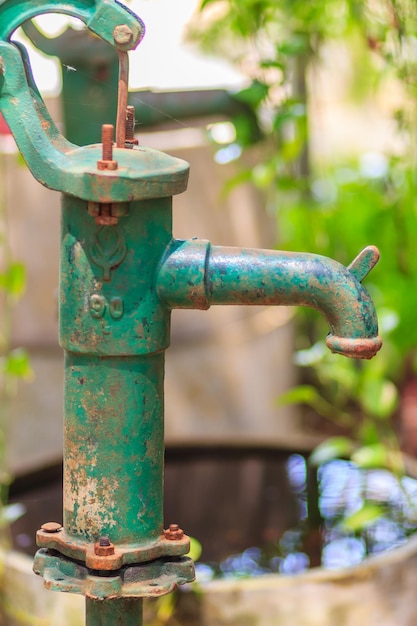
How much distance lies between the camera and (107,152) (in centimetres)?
93

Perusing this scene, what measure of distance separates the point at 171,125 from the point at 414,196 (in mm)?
555

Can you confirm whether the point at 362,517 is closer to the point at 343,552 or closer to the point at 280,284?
the point at 343,552

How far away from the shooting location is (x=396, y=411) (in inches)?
118

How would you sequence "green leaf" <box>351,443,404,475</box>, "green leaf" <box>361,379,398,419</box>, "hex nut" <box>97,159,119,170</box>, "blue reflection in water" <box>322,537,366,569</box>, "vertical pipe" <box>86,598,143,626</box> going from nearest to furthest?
"hex nut" <box>97,159,119,170</box> → "vertical pipe" <box>86,598,143,626</box> → "blue reflection in water" <box>322,537,366,569</box> → "green leaf" <box>351,443,404,475</box> → "green leaf" <box>361,379,398,419</box>

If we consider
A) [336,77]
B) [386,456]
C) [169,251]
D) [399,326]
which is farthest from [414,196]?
[336,77]

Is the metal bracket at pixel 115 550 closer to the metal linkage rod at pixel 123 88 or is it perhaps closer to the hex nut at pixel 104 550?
the hex nut at pixel 104 550

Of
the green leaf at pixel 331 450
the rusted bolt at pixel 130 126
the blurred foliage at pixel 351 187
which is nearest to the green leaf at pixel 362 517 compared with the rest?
the blurred foliage at pixel 351 187

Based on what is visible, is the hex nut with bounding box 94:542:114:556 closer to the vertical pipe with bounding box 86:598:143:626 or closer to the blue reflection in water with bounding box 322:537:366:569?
the vertical pipe with bounding box 86:598:143:626

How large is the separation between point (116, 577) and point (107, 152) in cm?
38

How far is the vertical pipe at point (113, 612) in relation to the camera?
1027mm

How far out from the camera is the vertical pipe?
103cm

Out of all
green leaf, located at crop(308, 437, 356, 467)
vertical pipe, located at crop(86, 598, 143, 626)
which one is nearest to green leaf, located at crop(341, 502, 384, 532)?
green leaf, located at crop(308, 437, 356, 467)

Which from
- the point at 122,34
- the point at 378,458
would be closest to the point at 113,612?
the point at 122,34

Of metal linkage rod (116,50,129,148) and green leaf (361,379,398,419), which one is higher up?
metal linkage rod (116,50,129,148)
